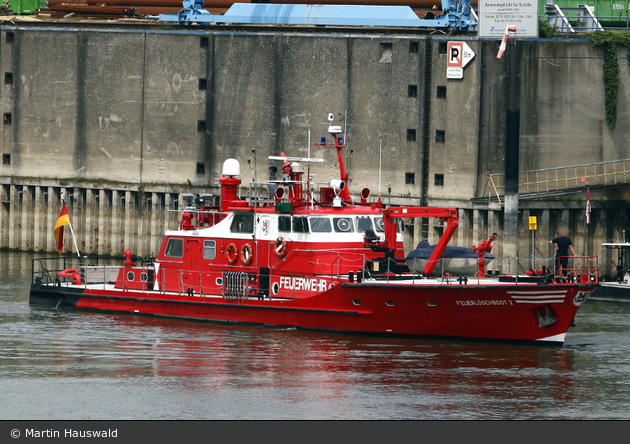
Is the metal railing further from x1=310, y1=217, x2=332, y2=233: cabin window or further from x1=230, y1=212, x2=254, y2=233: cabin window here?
x1=230, y1=212, x2=254, y2=233: cabin window

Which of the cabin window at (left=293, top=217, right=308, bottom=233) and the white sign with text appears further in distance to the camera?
the white sign with text

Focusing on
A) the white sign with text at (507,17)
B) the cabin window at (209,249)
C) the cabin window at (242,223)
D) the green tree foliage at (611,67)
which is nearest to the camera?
the cabin window at (242,223)

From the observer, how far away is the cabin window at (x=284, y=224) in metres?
26.5

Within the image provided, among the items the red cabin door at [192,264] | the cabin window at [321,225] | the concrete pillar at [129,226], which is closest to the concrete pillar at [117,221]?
the concrete pillar at [129,226]

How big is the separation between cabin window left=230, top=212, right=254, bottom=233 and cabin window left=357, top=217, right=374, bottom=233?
273cm

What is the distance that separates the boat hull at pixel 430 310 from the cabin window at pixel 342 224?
181 centimetres

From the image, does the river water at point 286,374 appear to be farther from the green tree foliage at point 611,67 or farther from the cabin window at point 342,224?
the green tree foliage at point 611,67

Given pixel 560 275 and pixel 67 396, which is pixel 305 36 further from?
pixel 67 396

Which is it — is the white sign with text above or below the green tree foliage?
above

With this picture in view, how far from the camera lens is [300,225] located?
2631 centimetres

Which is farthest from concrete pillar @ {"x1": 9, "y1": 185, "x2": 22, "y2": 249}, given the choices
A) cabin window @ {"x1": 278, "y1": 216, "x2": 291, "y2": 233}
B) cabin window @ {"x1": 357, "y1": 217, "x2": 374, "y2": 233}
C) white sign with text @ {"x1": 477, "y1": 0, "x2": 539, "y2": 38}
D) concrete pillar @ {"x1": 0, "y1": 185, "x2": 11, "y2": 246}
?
cabin window @ {"x1": 357, "y1": 217, "x2": 374, "y2": 233}

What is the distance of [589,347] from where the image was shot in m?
24.8

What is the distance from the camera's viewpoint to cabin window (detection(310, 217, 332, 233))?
26141mm

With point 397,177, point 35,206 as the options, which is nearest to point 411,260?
point 397,177
